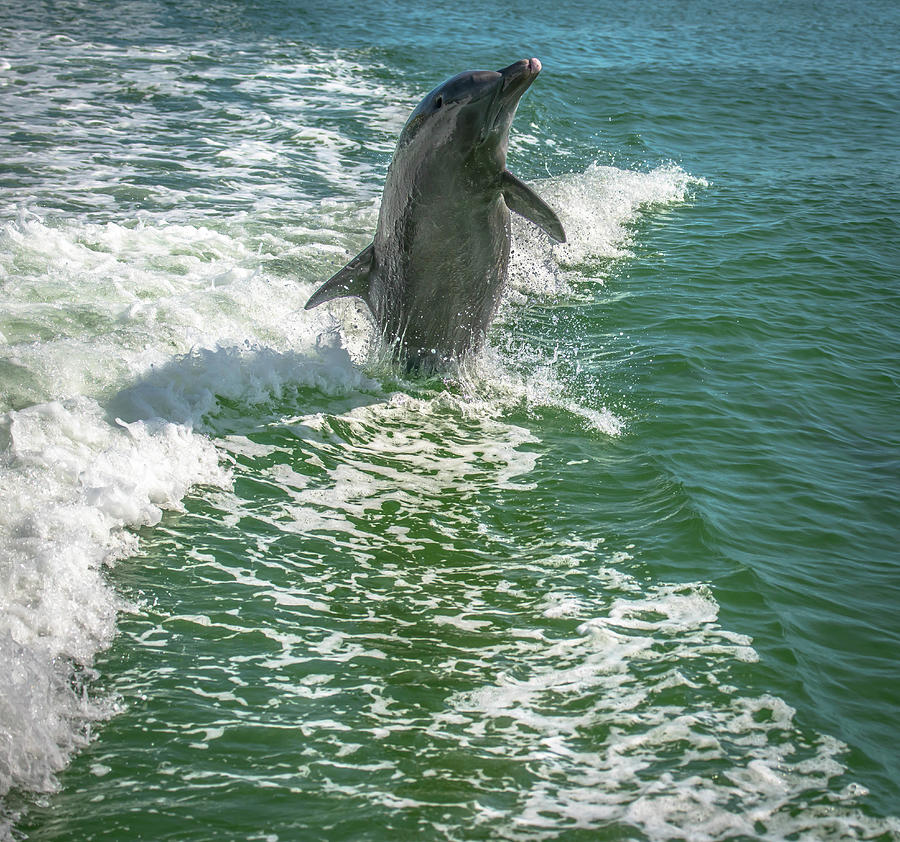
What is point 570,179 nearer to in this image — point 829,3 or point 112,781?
point 112,781

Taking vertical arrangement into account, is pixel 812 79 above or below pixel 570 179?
above

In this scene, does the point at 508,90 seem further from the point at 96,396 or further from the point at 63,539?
the point at 63,539

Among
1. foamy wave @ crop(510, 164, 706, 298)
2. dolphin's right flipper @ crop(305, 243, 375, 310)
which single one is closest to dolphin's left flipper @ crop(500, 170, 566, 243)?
dolphin's right flipper @ crop(305, 243, 375, 310)

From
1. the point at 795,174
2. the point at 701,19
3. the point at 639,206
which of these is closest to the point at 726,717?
the point at 639,206

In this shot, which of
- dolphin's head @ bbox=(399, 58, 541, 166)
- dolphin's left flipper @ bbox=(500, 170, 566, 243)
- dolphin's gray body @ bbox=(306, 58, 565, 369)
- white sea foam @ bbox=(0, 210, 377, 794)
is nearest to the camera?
white sea foam @ bbox=(0, 210, 377, 794)

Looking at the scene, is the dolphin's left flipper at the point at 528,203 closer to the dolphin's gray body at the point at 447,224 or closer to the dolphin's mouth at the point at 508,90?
the dolphin's gray body at the point at 447,224

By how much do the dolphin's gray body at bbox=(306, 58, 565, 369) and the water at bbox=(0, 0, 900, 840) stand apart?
53 cm

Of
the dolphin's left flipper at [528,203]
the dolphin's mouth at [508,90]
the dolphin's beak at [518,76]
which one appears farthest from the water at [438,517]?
the dolphin's beak at [518,76]

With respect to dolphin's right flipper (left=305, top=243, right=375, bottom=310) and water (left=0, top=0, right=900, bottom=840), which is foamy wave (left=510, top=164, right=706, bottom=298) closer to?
water (left=0, top=0, right=900, bottom=840)

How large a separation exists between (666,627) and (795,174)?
13861mm

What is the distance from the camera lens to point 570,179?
16.8m

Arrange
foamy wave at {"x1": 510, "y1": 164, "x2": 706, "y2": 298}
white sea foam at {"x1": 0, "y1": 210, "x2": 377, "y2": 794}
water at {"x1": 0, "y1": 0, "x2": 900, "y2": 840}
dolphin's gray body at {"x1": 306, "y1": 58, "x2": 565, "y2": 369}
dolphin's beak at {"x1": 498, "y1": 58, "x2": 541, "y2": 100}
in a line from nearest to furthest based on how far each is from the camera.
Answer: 1. water at {"x1": 0, "y1": 0, "x2": 900, "y2": 840}
2. white sea foam at {"x1": 0, "y1": 210, "x2": 377, "y2": 794}
3. dolphin's beak at {"x1": 498, "y1": 58, "x2": 541, "y2": 100}
4. dolphin's gray body at {"x1": 306, "y1": 58, "x2": 565, "y2": 369}
5. foamy wave at {"x1": 510, "y1": 164, "x2": 706, "y2": 298}

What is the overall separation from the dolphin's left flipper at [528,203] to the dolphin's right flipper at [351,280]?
139cm

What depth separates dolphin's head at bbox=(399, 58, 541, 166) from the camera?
8.13m
